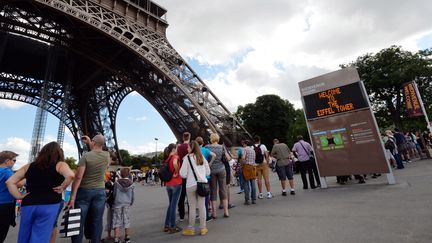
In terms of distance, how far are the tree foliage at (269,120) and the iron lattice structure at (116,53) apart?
742 inches

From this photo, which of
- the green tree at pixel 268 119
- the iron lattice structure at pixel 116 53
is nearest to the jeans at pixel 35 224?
the iron lattice structure at pixel 116 53

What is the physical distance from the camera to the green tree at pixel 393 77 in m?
25.6

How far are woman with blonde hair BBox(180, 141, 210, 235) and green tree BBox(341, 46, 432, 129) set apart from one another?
94.5 ft

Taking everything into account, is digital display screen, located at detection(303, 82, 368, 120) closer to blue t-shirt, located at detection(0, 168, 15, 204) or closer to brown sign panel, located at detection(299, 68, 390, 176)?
brown sign panel, located at detection(299, 68, 390, 176)

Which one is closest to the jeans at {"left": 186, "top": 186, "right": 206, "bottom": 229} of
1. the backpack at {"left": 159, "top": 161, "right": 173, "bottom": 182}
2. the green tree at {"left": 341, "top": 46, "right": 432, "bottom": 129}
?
the backpack at {"left": 159, "top": 161, "right": 173, "bottom": 182}

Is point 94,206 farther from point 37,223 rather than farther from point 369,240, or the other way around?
point 369,240

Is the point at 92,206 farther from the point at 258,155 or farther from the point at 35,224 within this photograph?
the point at 258,155

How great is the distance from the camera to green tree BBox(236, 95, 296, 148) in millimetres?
41531

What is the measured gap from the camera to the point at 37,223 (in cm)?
291

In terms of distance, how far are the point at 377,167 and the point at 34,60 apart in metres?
35.8

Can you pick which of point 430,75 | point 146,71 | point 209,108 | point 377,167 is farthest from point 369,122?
point 430,75

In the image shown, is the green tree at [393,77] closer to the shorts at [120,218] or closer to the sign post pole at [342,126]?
the sign post pole at [342,126]

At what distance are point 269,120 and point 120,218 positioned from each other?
38833mm

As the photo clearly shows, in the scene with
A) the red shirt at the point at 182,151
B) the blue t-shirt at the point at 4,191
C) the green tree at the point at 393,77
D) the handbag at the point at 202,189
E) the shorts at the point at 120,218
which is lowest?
the shorts at the point at 120,218
